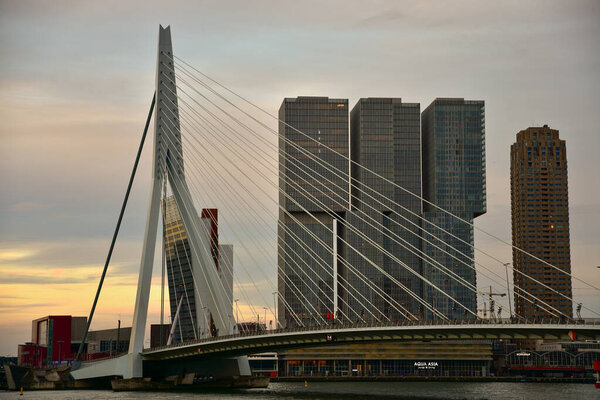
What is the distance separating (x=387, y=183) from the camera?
169 meters

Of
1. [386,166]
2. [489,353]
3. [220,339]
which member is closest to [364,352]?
[489,353]

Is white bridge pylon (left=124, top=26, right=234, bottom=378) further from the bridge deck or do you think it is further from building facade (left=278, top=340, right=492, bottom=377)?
building facade (left=278, top=340, right=492, bottom=377)

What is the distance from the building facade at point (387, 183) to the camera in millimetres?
168750

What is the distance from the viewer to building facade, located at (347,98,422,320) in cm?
16875

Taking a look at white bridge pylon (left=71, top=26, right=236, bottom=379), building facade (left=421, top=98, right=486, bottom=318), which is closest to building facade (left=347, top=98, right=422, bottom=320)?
building facade (left=421, top=98, right=486, bottom=318)

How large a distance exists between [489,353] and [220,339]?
8519cm

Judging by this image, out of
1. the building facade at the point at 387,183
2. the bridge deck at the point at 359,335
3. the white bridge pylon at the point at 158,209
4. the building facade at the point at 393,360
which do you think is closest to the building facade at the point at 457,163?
the building facade at the point at 387,183

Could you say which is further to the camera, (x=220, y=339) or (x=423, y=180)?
(x=423, y=180)

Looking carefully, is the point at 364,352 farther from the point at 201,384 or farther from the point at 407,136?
the point at 201,384

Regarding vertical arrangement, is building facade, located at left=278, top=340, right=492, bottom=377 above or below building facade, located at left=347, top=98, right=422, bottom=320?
below

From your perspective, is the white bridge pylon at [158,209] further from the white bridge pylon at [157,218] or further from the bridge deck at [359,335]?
the bridge deck at [359,335]

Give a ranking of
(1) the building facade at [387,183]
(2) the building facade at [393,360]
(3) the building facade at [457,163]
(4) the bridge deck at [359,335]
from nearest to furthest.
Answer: (4) the bridge deck at [359,335] → (2) the building facade at [393,360] → (1) the building facade at [387,183] → (3) the building facade at [457,163]

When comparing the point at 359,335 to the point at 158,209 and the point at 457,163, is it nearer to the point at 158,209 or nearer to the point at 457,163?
the point at 158,209

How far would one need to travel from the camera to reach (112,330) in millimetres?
179375
